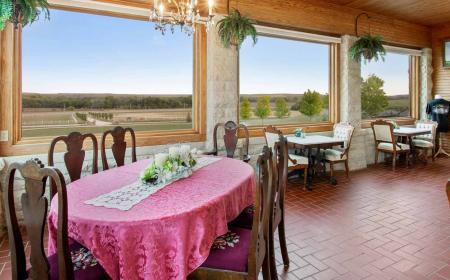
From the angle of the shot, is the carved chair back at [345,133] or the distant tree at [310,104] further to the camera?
the distant tree at [310,104]

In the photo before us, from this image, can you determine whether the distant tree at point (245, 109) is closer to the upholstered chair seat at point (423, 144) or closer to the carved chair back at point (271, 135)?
the carved chair back at point (271, 135)

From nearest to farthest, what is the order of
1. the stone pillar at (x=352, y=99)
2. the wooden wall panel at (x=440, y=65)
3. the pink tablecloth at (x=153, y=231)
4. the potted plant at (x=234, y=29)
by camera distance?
the pink tablecloth at (x=153, y=231)
the potted plant at (x=234, y=29)
the stone pillar at (x=352, y=99)
the wooden wall panel at (x=440, y=65)

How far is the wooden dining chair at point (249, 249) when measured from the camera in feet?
4.98

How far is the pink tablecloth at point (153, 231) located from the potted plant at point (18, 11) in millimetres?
1654

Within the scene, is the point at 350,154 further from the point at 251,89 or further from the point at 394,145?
the point at 251,89

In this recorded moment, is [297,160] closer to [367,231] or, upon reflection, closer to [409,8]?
[367,231]

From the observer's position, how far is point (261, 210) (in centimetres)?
163

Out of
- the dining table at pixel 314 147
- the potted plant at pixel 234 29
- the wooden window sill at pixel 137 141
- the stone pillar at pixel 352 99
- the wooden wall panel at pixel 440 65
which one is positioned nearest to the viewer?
the wooden window sill at pixel 137 141

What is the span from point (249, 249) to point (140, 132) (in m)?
2.91

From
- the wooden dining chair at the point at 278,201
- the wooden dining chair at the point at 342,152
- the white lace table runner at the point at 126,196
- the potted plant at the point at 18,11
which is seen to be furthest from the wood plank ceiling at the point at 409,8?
the white lace table runner at the point at 126,196

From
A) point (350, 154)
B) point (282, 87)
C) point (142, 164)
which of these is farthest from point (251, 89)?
point (142, 164)

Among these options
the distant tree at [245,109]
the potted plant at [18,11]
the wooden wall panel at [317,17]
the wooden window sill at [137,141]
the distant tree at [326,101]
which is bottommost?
the wooden window sill at [137,141]

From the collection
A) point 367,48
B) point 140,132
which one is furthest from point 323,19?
point 140,132

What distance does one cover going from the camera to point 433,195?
4.27 meters
